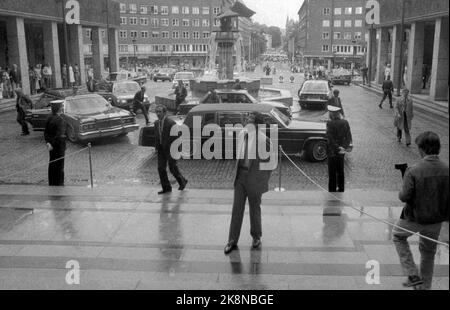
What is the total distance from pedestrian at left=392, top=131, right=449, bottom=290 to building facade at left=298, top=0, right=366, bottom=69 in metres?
98.9

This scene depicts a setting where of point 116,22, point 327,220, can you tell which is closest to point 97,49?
point 116,22

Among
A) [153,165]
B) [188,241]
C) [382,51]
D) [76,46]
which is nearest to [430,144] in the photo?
[188,241]

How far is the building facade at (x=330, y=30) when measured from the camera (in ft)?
332

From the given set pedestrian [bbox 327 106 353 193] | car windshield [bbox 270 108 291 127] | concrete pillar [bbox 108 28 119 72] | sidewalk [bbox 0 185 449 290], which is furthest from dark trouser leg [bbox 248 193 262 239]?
concrete pillar [bbox 108 28 119 72]

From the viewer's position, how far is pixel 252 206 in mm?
6387

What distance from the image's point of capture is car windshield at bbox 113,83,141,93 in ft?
78.1

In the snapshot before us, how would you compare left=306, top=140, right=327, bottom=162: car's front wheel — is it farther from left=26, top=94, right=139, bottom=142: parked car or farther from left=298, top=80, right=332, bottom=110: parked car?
left=298, top=80, right=332, bottom=110: parked car

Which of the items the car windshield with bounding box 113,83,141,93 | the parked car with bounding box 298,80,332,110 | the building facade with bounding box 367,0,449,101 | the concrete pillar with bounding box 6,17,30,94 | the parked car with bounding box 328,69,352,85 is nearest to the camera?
the car windshield with bounding box 113,83,141,93

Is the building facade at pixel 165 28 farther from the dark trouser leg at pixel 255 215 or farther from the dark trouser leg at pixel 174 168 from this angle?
the dark trouser leg at pixel 255 215

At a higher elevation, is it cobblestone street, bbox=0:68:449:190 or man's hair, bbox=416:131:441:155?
man's hair, bbox=416:131:441:155

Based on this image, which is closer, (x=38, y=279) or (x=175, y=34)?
(x=38, y=279)


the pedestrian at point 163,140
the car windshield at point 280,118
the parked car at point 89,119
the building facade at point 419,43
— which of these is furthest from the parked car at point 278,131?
the building facade at point 419,43
